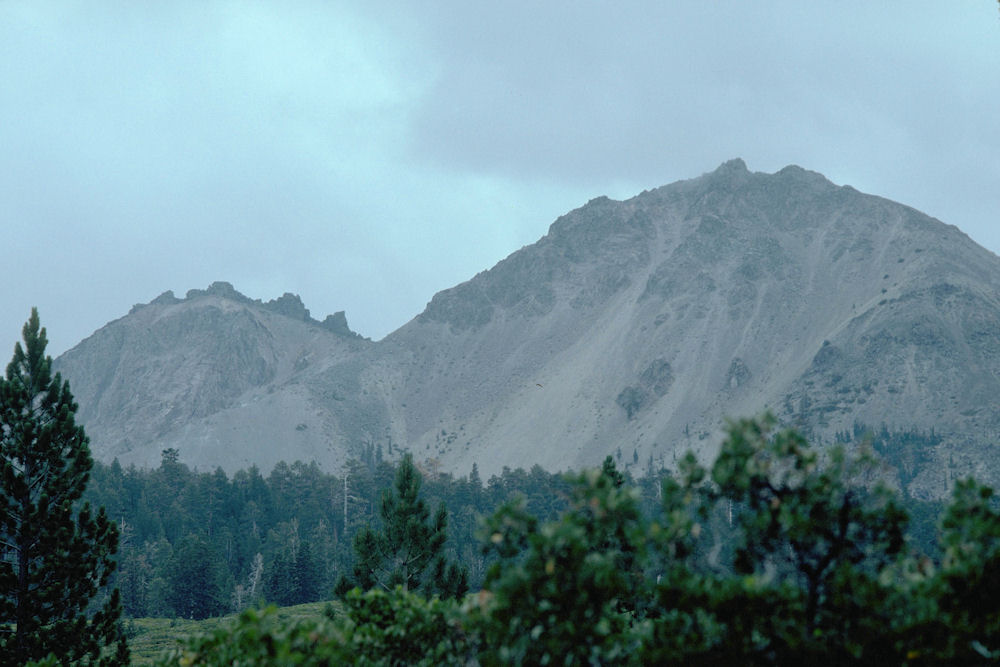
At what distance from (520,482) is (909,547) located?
525ft

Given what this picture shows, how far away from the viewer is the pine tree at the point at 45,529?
31.4 m

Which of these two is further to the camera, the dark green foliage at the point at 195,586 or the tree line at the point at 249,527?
the tree line at the point at 249,527

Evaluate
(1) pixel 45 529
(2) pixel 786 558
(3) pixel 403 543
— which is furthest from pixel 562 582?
(3) pixel 403 543

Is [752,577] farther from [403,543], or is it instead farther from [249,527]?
[249,527]

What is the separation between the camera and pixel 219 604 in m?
99.9

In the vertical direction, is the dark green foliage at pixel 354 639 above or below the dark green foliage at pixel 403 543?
above

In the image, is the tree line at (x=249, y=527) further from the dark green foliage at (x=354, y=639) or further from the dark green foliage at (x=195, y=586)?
the dark green foliage at (x=354, y=639)

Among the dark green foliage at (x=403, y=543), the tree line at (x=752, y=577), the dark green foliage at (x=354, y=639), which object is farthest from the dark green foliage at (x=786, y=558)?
the dark green foliage at (x=403, y=543)

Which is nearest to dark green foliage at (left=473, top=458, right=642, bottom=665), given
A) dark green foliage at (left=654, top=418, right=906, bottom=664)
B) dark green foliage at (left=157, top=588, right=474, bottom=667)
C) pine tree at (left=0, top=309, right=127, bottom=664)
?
dark green foliage at (left=654, top=418, right=906, bottom=664)

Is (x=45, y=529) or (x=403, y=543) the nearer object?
(x=45, y=529)

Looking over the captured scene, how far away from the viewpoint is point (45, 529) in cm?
3216

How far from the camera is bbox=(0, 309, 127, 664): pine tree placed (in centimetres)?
3142

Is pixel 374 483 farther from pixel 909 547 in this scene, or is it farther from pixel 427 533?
pixel 909 547

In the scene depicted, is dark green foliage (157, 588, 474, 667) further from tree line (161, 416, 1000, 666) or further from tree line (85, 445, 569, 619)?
tree line (85, 445, 569, 619)
